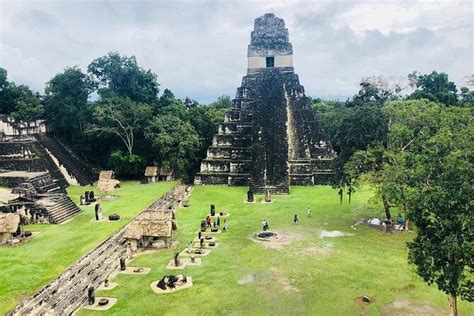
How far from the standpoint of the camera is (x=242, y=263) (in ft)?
61.8

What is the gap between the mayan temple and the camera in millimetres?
35812

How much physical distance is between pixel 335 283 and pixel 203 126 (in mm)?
29234

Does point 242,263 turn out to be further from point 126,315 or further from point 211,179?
point 211,179

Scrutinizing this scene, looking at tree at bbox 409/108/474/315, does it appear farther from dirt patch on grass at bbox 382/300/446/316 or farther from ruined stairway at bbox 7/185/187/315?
ruined stairway at bbox 7/185/187/315

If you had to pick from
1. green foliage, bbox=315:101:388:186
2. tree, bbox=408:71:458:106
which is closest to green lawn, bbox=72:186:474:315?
green foliage, bbox=315:101:388:186

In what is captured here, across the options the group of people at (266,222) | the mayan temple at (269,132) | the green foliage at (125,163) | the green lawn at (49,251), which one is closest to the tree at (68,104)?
the green foliage at (125,163)

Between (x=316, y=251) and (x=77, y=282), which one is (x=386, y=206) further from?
(x=77, y=282)

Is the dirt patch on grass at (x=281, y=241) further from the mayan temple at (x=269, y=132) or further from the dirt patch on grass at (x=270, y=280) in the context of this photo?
the mayan temple at (x=269, y=132)

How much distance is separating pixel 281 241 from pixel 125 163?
871 inches

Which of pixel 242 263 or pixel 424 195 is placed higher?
pixel 424 195

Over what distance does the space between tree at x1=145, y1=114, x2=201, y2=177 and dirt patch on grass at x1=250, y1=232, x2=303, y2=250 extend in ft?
57.4

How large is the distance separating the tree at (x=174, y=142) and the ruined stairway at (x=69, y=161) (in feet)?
20.0

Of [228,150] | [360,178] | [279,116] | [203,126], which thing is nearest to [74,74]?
[203,126]

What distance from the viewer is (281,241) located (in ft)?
71.2
